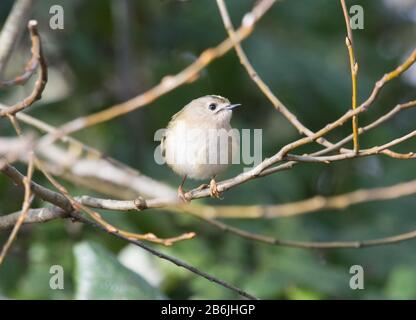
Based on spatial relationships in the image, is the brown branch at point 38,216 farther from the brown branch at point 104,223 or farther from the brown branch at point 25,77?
the brown branch at point 25,77

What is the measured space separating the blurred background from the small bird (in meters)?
1.39

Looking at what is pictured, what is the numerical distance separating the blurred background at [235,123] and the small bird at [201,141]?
4.55 feet

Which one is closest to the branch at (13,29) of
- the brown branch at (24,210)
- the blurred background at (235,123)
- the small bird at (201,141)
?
the small bird at (201,141)

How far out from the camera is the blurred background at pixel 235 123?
5.20m

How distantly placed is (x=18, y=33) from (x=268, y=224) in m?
2.94

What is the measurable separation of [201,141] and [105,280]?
92cm

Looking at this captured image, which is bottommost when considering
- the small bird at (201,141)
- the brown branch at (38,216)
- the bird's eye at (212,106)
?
the brown branch at (38,216)

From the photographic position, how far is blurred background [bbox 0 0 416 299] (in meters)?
5.20

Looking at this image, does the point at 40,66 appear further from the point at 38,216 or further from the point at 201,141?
the point at 201,141

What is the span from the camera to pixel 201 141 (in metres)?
3.30

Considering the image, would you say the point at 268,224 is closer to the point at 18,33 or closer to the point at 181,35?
the point at 181,35

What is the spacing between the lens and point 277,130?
21.1 feet

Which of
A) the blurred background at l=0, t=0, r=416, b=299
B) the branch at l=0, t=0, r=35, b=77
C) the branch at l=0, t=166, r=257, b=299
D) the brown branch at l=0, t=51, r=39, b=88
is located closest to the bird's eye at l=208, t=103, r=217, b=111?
the branch at l=0, t=0, r=35, b=77

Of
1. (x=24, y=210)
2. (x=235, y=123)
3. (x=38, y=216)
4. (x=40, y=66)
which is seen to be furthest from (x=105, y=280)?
(x=235, y=123)
